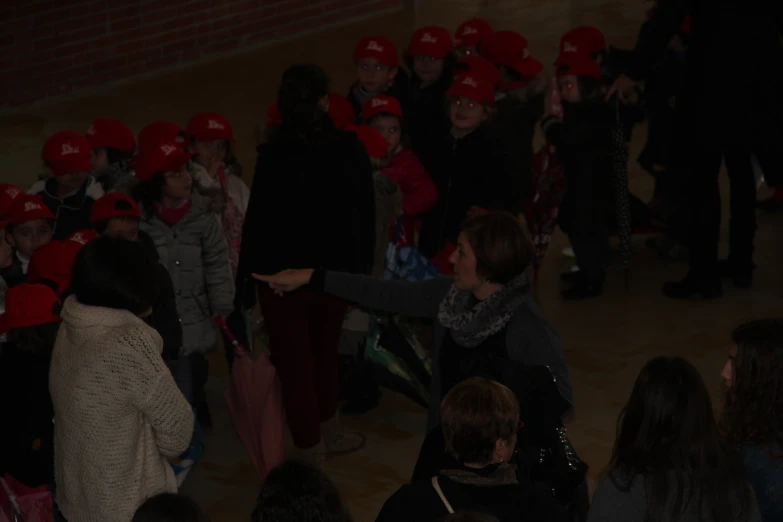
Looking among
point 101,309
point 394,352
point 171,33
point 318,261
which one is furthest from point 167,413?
point 171,33

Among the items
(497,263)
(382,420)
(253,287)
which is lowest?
(382,420)

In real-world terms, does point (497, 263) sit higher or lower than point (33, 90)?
higher

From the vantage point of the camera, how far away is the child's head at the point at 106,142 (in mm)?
6664

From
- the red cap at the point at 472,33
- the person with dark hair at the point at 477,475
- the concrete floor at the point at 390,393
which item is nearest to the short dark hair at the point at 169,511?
the person with dark hair at the point at 477,475

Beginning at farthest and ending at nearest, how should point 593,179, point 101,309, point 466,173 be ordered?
1. point 593,179
2. point 466,173
3. point 101,309

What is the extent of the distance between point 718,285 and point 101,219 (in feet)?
12.7

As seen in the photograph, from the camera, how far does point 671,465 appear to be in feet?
10.5

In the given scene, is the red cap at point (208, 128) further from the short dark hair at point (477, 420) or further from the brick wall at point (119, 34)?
the brick wall at point (119, 34)

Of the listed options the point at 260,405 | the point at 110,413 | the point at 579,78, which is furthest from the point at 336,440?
the point at 579,78

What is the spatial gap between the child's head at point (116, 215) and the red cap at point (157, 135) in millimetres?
391

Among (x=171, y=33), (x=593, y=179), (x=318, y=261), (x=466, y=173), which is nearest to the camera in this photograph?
(x=318, y=261)

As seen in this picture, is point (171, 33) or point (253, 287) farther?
point (171, 33)

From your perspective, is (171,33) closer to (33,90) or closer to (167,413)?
(33,90)

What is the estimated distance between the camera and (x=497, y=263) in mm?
4102
